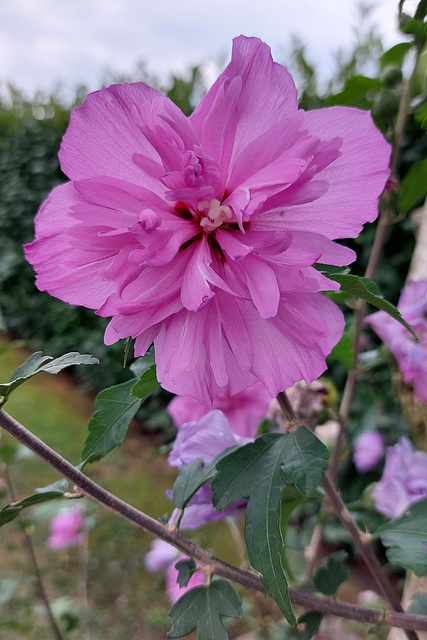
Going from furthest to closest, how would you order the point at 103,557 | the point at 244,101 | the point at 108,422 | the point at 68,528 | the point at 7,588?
the point at 103,557 → the point at 68,528 → the point at 7,588 → the point at 108,422 → the point at 244,101

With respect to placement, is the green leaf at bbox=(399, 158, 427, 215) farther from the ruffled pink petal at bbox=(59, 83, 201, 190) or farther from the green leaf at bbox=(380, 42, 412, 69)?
the ruffled pink petal at bbox=(59, 83, 201, 190)

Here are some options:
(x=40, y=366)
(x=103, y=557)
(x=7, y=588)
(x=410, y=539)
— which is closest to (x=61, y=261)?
(x=40, y=366)

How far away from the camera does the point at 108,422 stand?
41 cm

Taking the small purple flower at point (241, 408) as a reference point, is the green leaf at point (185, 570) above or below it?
below

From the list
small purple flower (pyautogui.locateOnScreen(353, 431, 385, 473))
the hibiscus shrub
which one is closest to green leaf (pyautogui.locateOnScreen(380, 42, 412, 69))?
small purple flower (pyautogui.locateOnScreen(353, 431, 385, 473))

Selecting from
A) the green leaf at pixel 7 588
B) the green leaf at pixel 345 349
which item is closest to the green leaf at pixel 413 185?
the green leaf at pixel 345 349

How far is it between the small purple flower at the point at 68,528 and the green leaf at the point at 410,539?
49.2 inches

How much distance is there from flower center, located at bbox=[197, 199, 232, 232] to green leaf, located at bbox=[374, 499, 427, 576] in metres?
0.28

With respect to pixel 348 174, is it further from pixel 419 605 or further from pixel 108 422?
pixel 419 605

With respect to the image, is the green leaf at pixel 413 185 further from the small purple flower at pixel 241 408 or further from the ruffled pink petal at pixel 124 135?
the ruffled pink petal at pixel 124 135

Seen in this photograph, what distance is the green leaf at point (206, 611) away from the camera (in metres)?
0.38

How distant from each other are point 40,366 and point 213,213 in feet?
0.50

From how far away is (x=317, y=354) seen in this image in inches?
12.4

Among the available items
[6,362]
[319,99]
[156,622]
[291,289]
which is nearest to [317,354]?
[291,289]
